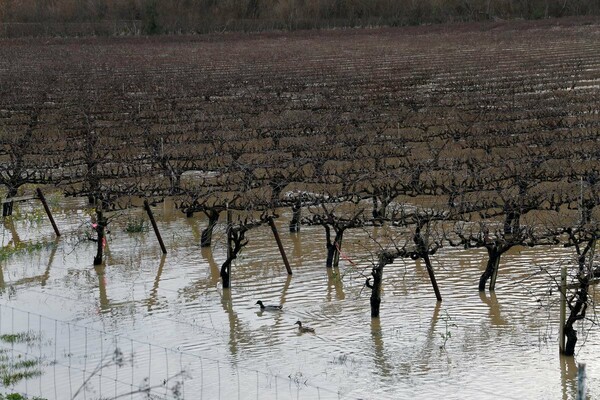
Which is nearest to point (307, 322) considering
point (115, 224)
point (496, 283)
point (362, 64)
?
point (496, 283)

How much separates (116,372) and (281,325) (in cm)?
248

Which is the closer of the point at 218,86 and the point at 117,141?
the point at 117,141

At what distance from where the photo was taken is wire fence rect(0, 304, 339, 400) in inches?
430

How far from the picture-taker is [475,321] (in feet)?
43.6

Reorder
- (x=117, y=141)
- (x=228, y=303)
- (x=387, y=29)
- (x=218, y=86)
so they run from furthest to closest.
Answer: (x=387, y=29) < (x=218, y=86) < (x=117, y=141) < (x=228, y=303)

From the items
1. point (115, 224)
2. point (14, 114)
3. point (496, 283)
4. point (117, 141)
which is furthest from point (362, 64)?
point (496, 283)

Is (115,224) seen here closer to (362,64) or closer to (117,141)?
(117,141)

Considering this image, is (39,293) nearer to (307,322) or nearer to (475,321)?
(307,322)

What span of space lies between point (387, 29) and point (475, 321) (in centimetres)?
6726

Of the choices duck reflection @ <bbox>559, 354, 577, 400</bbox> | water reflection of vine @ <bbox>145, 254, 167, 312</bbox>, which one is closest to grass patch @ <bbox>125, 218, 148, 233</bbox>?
water reflection of vine @ <bbox>145, 254, 167, 312</bbox>

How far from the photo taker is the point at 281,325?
1328 centimetres

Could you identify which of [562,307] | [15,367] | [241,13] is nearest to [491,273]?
[562,307]

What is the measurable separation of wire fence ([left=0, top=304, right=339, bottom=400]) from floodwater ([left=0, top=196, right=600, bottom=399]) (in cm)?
3

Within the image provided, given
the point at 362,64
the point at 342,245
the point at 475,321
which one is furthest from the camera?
the point at 362,64
